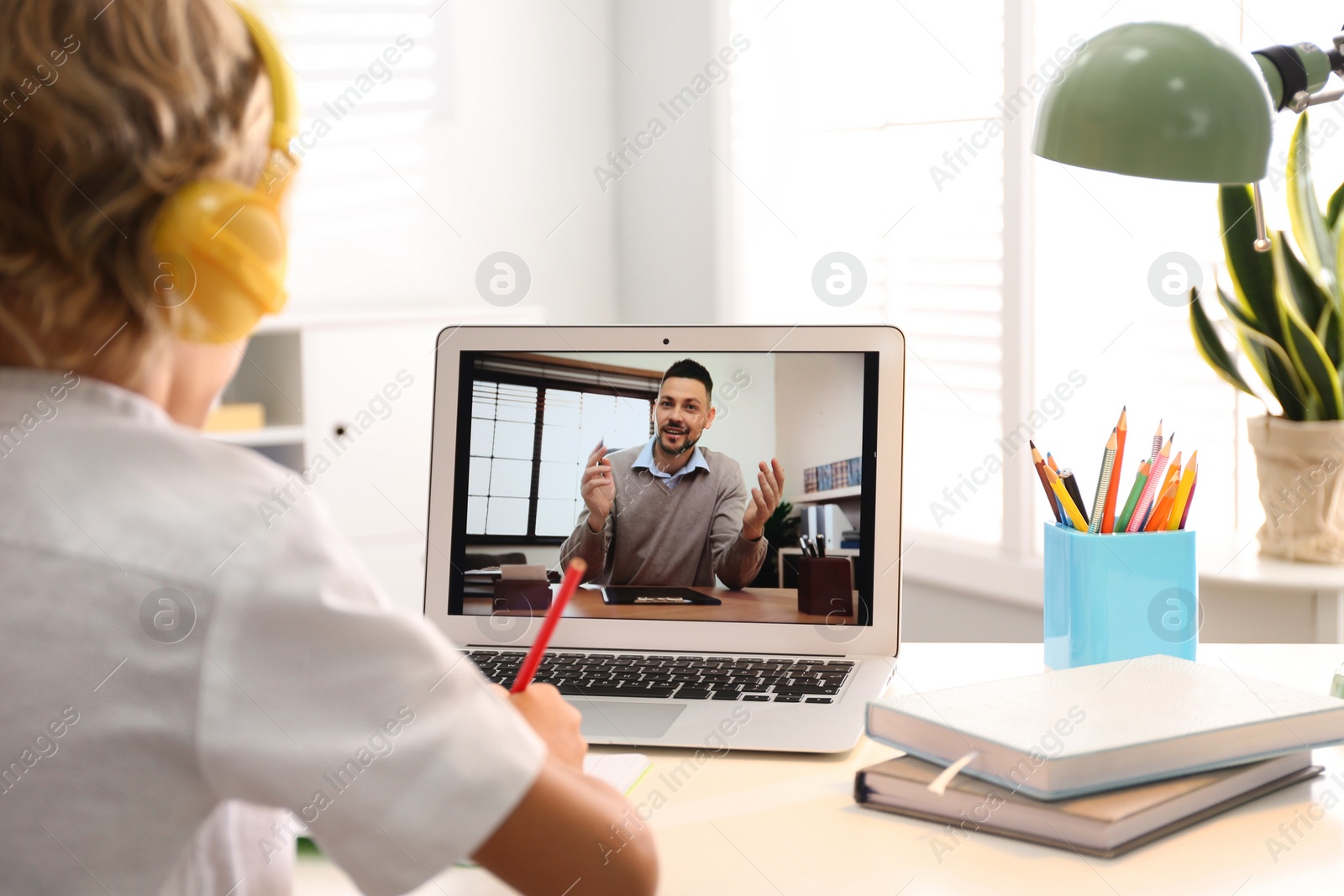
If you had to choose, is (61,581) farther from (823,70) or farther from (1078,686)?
(823,70)

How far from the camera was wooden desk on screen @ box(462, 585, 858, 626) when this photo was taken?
3.66 feet

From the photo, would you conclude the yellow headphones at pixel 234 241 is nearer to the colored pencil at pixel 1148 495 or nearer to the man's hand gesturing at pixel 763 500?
the man's hand gesturing at pixel 763 500

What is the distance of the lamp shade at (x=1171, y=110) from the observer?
0.81 m

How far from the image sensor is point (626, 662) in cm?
110

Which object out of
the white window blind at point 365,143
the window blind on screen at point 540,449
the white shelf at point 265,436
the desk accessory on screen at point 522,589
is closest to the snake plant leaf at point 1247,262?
the window blind on screen at point 540,449

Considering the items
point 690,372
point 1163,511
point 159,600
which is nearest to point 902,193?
point 690,372

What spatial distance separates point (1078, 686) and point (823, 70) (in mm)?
1922

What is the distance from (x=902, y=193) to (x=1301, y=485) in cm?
101

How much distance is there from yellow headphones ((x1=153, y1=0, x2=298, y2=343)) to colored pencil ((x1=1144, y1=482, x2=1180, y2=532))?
777 mm

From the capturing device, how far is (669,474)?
A: 1.15 m

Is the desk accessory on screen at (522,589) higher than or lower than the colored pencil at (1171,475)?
lower

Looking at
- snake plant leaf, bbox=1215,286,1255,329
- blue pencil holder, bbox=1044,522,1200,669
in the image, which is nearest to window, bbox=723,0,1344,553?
snake plant leaf, bbox=1215,286,1255,329

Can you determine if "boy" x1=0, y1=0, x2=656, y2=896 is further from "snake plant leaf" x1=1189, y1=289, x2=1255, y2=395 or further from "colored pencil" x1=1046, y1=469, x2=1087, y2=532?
"snake plant leaf" x1=1189, y1=289, x2=1255, y2=395

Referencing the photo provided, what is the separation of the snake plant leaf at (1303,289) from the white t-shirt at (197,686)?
4.88 feet
